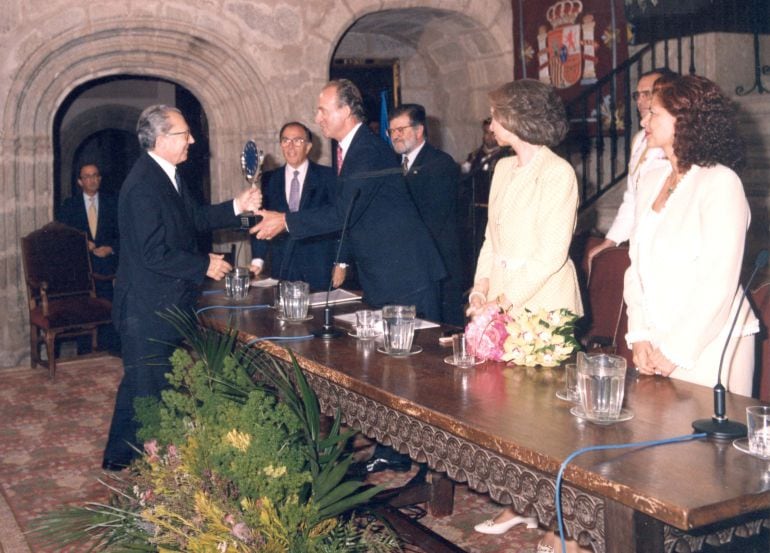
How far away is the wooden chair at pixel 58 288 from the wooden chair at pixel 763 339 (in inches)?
209

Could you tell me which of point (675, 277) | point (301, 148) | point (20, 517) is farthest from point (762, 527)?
point (301, 148)

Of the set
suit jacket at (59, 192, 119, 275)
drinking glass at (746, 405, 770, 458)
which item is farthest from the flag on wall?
drinking glass at (746, 405, 770, 458)

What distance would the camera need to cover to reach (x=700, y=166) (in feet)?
8.50

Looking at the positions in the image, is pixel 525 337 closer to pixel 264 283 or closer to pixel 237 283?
pixel 237 283

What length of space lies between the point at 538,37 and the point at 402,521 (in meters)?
6.07

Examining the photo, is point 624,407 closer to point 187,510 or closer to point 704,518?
point 704,518

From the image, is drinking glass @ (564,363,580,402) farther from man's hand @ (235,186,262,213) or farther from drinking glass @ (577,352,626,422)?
man's hand @ (235,186,262,213)

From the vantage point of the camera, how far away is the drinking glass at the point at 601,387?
2.06 metres

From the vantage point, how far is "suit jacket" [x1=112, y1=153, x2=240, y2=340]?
158 inches

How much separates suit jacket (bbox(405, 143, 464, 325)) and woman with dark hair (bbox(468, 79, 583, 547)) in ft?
6.35

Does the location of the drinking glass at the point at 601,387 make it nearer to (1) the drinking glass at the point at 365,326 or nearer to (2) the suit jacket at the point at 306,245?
(1) the drinking glass at the point at 365,326

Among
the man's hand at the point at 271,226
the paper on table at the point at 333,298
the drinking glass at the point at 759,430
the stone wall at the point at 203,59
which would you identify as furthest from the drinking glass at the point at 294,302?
the stone wall at the point at 203,59

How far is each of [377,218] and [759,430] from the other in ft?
7.58

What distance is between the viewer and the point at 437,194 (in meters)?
5.20
